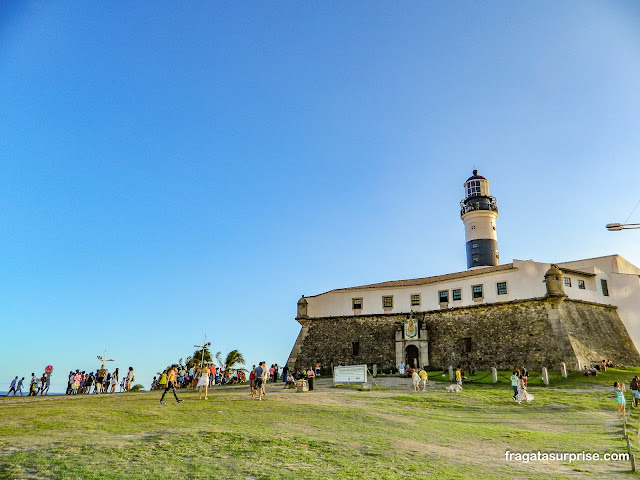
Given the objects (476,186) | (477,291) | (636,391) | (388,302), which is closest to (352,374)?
(636,391)

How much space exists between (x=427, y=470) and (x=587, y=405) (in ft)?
49.3

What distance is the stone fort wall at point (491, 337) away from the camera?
31.8m

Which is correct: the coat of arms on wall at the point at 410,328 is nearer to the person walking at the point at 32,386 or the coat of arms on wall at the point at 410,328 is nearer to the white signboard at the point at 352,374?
the white signboard at the point at 352,374

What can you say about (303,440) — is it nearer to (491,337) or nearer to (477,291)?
(491,337)

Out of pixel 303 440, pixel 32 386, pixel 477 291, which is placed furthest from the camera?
pixel 477 291

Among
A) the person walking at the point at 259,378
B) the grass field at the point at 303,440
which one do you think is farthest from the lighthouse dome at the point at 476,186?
the person walking at the point at 259,378

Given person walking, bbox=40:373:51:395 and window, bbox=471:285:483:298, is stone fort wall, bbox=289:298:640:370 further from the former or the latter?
person walking, bbox=40:373:51:395

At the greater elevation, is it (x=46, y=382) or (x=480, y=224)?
(x=480, y=224)

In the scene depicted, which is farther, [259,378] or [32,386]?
[32,386]

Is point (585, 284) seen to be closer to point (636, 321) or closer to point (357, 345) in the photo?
point (636, 321)

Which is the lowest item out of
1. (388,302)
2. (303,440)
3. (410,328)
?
(303,440)

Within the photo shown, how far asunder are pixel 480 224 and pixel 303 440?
135ft

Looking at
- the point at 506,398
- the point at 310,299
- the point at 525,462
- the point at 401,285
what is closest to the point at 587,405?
the point at 506,398

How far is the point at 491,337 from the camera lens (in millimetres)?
35188
